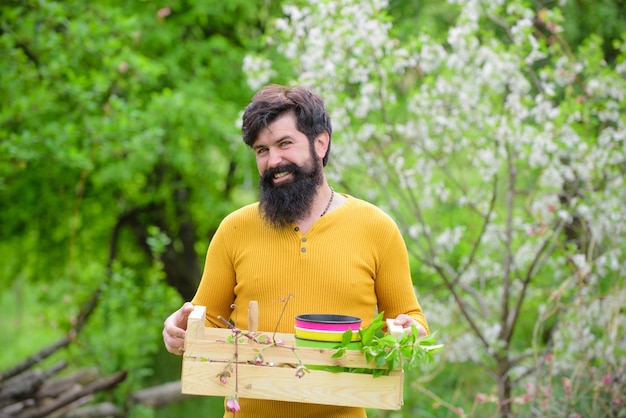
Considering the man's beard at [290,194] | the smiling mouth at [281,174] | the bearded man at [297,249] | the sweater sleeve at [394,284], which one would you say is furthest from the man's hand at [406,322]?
the smiling mouth at [281,174]

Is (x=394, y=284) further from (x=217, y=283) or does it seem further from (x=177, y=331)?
(x=177, y=331)

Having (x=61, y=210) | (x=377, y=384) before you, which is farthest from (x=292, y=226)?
(x=61, y=210)

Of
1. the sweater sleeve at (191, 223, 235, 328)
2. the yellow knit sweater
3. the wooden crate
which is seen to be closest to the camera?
the wooden crate

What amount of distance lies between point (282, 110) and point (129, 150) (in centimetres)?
424

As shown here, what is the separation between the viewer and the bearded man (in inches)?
96.5

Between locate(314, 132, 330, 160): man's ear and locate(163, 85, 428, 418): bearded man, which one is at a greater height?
locate(314, 132, 330, 160): man's ear

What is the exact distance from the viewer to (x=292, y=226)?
2.55 m

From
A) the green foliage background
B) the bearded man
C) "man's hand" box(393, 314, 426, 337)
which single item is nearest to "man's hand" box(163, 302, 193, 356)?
the bearded man

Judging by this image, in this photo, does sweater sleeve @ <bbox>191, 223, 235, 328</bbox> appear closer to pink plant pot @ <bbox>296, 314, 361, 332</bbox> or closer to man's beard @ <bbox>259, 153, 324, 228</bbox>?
man's beard @ <bbox>259, 153, 324, 228</bbox>

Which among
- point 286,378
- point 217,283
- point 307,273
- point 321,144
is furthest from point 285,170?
point 286,378

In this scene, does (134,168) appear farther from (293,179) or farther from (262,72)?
(293,179)

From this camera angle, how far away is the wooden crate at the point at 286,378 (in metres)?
2.10

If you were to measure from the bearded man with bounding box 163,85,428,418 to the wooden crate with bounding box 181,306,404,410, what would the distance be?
27 cm

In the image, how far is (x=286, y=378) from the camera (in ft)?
6.92
